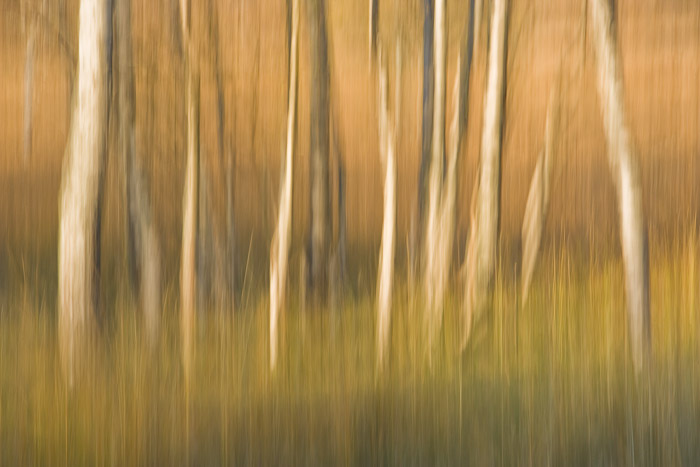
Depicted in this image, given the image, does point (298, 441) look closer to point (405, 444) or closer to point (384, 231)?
point (405, 444)

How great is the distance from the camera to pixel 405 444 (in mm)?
2711

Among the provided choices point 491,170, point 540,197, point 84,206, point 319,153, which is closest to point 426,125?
point 319,153

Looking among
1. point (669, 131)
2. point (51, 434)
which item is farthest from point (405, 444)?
point (669, 131)

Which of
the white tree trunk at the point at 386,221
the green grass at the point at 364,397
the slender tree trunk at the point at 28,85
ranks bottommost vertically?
the green grass at the point at 364,397

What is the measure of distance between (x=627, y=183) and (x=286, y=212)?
80.2 inches

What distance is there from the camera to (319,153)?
5113 mm

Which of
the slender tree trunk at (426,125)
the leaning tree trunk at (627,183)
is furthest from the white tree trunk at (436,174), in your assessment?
the leaning tree trunk at (627,183)

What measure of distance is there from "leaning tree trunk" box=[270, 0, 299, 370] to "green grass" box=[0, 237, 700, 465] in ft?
2.56

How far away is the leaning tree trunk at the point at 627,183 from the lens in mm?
3314

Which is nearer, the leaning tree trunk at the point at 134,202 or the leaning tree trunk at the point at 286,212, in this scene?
the leaning tree trunk at the point at 134,202

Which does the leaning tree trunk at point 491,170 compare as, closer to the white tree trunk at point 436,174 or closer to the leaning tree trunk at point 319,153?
the white tree trunk at point 436,174

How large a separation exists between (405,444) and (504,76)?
2157 mm

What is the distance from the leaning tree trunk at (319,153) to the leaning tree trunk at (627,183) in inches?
80.3

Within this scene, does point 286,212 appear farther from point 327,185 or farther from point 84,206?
point 84,206
